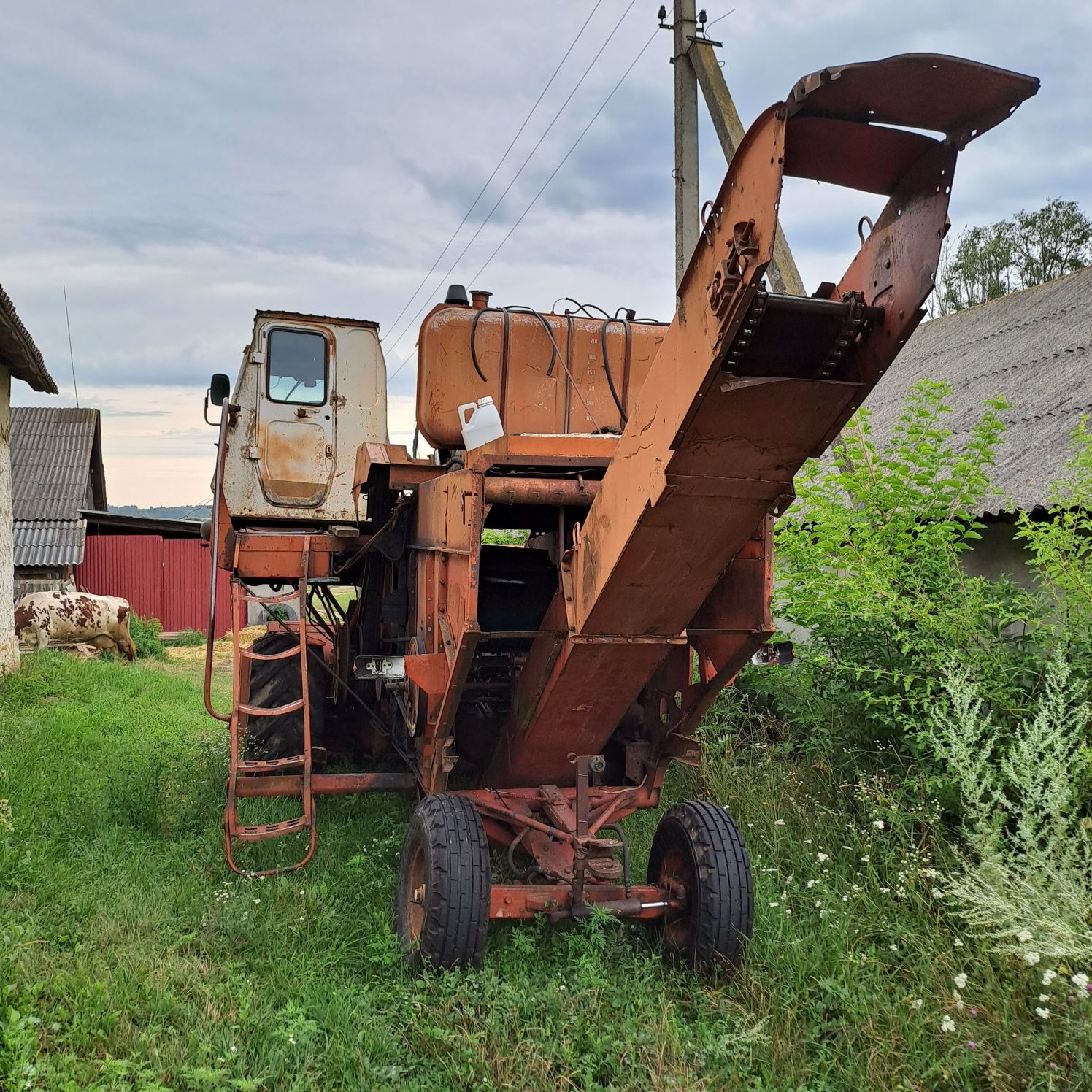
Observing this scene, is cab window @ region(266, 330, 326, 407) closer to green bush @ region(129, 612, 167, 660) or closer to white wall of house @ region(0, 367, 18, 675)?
white wall of house @ region(0, 367, 18, 675)

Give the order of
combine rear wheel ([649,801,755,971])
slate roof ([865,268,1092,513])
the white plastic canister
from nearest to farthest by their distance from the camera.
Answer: combine rear wheel ([649,801,755,971])
the white plastic canister
slate roof ([865,268,1092,513])

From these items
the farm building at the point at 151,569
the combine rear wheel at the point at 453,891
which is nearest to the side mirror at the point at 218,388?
the combine rear wheel at the point at 453,891

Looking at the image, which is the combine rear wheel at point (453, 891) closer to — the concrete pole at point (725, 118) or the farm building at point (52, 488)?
the concrete pole at point (725, 118)

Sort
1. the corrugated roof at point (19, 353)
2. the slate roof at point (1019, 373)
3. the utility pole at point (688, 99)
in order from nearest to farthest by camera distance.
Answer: the slate roof at point (1019, 373)
the utility pole at point (688, 99)
the corrugated roof at point (19, 353)

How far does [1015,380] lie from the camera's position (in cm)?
892

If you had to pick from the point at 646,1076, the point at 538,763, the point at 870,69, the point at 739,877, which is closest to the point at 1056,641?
the point at 739,877

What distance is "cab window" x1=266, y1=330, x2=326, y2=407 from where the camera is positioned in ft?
22.4

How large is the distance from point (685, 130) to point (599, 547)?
21.7 ft

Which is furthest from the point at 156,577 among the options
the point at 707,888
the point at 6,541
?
the point at 707,888

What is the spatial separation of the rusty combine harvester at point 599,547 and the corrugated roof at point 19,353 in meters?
4.25

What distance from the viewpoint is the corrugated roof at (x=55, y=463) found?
1862 centimetres

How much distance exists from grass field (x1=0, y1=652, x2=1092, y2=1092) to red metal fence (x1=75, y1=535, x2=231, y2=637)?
1479cm

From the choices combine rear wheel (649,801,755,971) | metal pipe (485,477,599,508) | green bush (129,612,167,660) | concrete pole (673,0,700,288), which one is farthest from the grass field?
green bush (129,612,167,660)

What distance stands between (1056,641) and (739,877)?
7.24 feet
